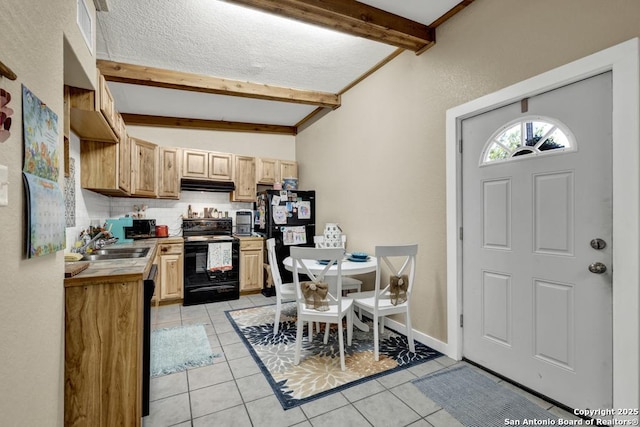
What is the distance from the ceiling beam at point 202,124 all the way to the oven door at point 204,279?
1.99m

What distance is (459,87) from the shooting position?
243cm

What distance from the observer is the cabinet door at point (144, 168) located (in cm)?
389

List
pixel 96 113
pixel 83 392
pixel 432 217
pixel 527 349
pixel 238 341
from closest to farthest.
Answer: pixel 83 392 < pixel 527 349 < pixel 96 113 < pixel 432 217 < pixel 238 341

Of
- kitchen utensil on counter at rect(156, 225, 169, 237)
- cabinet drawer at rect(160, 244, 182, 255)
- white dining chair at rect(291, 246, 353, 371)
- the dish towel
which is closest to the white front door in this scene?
white dining chair at rect(291, 246, 353, 371)

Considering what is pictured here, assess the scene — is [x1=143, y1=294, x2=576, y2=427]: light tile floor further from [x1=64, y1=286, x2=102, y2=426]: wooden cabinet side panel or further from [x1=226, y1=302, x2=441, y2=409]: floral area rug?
[x1=64, y1=286, x2=102, y2=426]: wooden cabinet side panel

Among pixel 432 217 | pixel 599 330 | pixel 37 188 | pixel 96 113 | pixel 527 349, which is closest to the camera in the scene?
pixel 37 188

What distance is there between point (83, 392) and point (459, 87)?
315cm

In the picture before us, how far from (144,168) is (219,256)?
1.55 m

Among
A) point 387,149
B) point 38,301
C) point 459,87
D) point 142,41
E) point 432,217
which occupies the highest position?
point 142,41

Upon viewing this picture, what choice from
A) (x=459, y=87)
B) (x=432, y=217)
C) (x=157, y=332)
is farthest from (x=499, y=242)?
(x=157, y=332)

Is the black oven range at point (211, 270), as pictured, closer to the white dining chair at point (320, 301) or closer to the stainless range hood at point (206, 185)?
the stainless range hood at point (206, 185)

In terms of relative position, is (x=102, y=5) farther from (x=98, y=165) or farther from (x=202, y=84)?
(x=98, y=165)

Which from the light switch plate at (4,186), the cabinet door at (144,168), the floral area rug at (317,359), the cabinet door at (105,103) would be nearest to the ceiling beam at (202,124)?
the cabinet door at (144,168)

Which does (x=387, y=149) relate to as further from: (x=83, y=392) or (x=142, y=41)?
(x=83, y=392)
